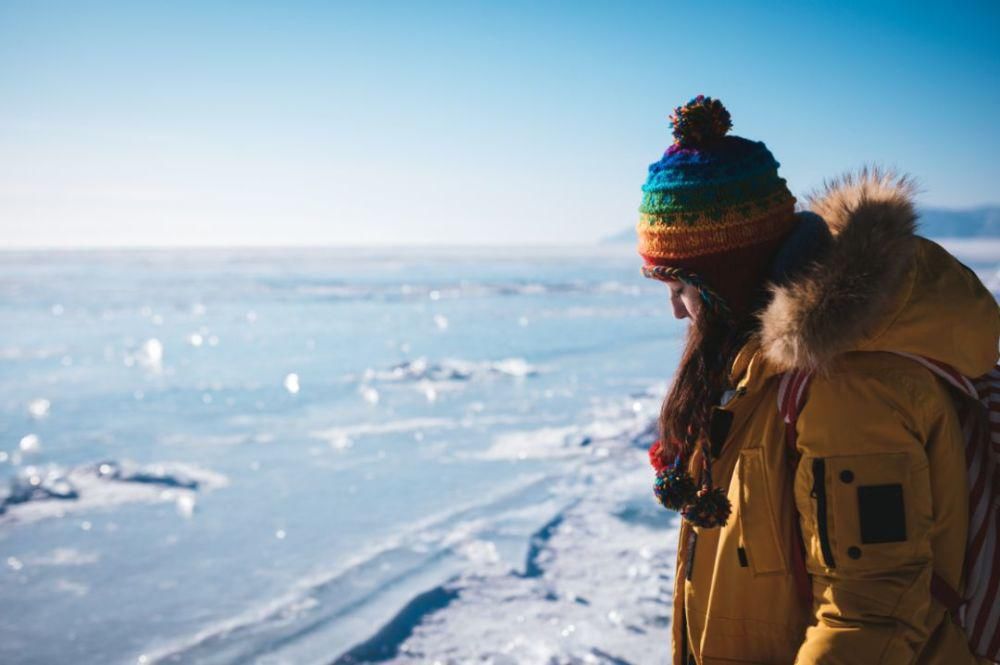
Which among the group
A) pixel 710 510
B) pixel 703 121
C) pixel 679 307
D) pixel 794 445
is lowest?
pixel 710 510

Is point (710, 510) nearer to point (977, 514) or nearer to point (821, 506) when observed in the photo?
point (821, 506)

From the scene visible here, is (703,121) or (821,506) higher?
(703,121)

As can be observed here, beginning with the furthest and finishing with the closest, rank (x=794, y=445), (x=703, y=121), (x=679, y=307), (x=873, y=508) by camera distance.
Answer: (x=679, y=307)
(x=703, y=121)
(x=794, y=445)
(x=873, y=508)

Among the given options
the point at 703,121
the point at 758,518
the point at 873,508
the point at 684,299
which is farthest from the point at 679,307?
the point at 873,508

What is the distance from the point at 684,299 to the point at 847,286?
37 cm

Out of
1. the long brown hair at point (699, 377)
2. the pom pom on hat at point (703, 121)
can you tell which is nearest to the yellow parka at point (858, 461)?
the long brown hair at point (699, 377)

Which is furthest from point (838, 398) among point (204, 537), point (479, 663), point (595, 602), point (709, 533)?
point (204, 537)

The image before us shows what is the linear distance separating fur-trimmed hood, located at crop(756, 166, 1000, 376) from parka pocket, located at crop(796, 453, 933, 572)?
0.54 ft

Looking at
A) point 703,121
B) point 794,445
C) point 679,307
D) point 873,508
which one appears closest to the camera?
point 873,508

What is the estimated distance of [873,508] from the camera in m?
1.10

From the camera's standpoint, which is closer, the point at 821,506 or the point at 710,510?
the point at 821,506

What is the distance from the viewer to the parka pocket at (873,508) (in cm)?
109

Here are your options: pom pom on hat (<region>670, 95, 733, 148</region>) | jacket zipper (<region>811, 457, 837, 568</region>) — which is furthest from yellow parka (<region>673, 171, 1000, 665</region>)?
pom pom on hat (<region>670, 95, 733, 148</region>)

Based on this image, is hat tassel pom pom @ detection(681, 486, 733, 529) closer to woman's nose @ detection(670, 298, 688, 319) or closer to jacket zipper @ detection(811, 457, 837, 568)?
jacket zipper @ detection(811, 457, 837, 568)
